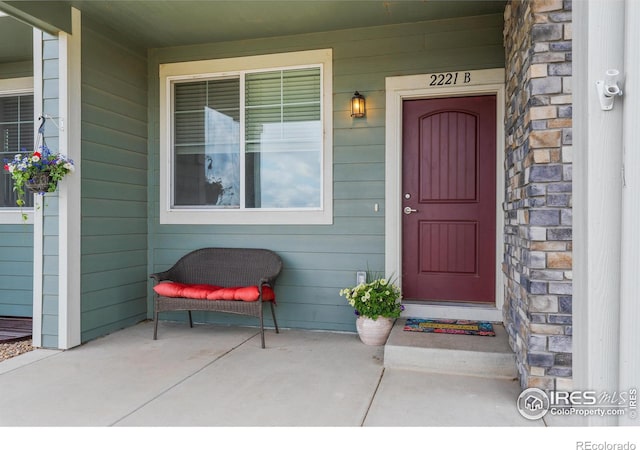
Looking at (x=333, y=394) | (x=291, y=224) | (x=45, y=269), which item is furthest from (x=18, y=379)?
(x=291, y=224)

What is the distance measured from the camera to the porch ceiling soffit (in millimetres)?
3494

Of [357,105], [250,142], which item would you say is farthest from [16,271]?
[357,105]

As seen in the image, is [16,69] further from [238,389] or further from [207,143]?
[238,389]

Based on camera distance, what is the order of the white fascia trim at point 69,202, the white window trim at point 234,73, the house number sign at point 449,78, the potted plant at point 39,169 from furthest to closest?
the white window trim at point 234,73, the house number sign at point 449,78, the white fascia trim at point 69,202, the potted plant at point 39,169

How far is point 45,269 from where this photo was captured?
359cm

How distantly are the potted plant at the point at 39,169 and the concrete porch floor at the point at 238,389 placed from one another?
1302 mm

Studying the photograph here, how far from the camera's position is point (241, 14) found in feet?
12.2

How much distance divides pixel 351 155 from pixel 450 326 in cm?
169

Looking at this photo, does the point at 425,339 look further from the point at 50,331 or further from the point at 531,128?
the point at 50,331

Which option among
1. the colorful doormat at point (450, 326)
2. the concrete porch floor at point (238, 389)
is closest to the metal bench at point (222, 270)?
the concrete porch floor at point (238, 389)

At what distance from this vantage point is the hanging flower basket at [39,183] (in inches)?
131

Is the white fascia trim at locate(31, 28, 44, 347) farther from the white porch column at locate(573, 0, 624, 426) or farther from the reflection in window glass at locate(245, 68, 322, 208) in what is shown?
the white porch column at locate(573, 0, 624, 426)
